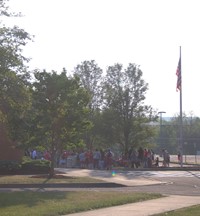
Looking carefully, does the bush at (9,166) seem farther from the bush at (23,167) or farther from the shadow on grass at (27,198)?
the shadow on grass at (27,198)

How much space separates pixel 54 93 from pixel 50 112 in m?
0.91

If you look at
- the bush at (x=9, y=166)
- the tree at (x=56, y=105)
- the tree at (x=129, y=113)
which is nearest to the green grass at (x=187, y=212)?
the tree at (x=56, y=105)

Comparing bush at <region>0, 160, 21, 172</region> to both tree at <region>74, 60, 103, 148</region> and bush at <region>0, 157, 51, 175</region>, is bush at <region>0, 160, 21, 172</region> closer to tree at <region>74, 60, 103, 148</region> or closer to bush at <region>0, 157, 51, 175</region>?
bush at <region>0, 157, 51, 175</region>

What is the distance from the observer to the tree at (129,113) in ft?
131

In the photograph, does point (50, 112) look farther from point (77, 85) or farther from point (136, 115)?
point (136, 115)

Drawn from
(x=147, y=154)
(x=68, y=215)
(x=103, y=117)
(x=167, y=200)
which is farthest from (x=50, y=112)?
(x=103, y=117)

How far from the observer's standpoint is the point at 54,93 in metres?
23.2

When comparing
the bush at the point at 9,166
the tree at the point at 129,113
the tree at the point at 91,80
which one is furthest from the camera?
the tree at the point at 91,80

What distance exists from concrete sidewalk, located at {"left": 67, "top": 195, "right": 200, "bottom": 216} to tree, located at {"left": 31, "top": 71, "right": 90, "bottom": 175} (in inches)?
349

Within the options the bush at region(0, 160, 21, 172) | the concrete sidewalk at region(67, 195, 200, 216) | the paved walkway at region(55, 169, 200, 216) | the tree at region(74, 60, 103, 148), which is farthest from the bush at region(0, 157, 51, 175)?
the tree at region(74, 60, 103, 148)

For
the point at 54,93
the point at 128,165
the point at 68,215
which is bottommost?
the point at 68,215

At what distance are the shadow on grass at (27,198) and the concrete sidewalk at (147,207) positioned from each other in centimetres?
206

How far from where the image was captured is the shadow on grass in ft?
44.2

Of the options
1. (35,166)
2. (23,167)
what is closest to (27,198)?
(35,166)
